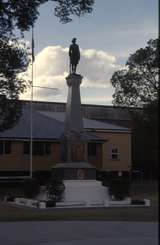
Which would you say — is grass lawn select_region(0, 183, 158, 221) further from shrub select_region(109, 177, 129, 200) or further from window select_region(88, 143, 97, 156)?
window select_region(88, 143, 97, 156)

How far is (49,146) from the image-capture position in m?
52.6

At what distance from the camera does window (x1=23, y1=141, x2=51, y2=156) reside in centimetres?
5162

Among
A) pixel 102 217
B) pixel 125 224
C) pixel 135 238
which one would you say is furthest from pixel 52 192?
→ pixel 135 238

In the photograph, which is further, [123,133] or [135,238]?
[123,133]

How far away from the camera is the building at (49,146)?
50594 mm

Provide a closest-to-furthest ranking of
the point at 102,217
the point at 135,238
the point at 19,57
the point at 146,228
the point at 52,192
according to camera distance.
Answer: the point at 135,238 < the point at 146,228 < the point at 102,217 < the point at 52,192 < the point at 19,57

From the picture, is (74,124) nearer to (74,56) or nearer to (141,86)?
(74,56)

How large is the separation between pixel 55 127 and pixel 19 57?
18.7 meters

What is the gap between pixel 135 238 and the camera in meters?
16.3

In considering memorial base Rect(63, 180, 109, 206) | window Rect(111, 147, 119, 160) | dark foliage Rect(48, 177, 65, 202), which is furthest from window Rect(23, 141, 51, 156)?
dark foliage Rect(48, 177, 65, 202)

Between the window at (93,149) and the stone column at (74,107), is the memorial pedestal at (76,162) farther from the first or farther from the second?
the window at (93,149)

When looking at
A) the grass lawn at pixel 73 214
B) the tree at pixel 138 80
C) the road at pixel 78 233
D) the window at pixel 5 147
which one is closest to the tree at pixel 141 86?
the tree at pixel 138 80

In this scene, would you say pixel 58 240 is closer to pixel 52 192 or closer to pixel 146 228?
pixel 146 228

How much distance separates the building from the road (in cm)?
2375
